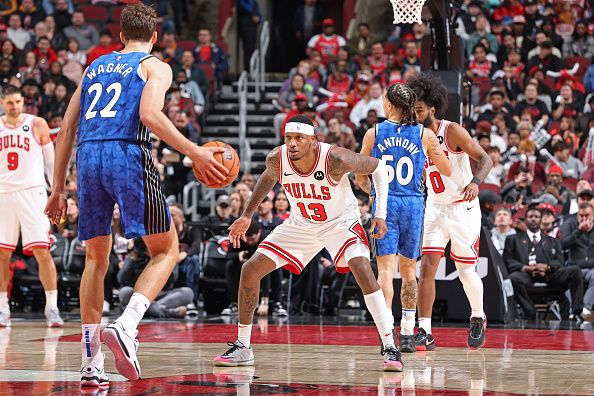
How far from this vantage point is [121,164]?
567 centimetres

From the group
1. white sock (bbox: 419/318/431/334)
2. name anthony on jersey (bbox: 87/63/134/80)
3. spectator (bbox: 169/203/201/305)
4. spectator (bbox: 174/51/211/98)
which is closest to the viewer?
name anthony on jersey (bbox: 87/63/134/80)

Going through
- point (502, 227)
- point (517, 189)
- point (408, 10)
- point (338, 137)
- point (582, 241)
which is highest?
point (408, 10)

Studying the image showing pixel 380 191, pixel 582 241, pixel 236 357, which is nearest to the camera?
pixel 380 191

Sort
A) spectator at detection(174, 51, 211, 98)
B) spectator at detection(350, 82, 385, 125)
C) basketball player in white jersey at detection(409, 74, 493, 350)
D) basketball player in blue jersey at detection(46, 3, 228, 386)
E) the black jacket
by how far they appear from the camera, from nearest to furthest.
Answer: basketball player in blue jersey at detection(46, 3, 228, 386) < basketball player in white jersey at detection(409, 74, 493, 350) < the black jacket < spectator at detection(350, 82, 385, 125) < spectator at detection(174, 51, 211, 98)

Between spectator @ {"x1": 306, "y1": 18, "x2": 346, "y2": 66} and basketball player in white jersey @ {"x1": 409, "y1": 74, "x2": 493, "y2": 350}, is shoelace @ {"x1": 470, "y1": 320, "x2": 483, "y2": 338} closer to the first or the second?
basketball player in white jersey @ {"x1": 409, "y1": 74, "x2": 493, "y2": 350}

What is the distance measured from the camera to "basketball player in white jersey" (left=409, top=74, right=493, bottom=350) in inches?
332

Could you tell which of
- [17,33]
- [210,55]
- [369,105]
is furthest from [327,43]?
[17,33]

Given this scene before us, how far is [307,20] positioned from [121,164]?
15.7 metres

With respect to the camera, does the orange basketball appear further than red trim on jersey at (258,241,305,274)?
No

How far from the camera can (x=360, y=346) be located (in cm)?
847

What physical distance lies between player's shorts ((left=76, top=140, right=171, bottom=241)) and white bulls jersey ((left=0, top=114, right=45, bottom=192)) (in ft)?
16.1

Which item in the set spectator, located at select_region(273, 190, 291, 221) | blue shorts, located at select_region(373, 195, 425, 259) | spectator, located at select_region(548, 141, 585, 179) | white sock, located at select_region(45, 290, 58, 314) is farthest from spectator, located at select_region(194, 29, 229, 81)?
blue shorts, located at select_region(373, 195, 425, 259)

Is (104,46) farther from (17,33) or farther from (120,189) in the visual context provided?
(120,189)

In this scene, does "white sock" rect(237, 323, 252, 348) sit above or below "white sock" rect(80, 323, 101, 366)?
below
